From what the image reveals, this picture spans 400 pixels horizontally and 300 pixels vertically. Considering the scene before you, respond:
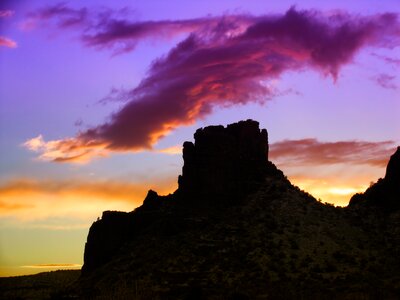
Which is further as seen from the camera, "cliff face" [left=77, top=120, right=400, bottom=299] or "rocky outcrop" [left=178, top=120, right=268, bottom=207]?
"rocky outcrop" [left=178, top=120, right=268, bottom=207]

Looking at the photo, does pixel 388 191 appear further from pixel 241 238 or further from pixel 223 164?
pixel 223 164

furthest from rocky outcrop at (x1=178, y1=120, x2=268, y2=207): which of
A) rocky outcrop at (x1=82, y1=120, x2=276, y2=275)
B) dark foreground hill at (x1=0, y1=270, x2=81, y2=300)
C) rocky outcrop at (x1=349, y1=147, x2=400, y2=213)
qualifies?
dark foreground hill at (x1=0, y1=270, x2=81, y2=300)

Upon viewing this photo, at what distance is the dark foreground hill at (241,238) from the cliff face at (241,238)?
16 cm

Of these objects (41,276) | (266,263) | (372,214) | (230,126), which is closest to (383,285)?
(266,263)

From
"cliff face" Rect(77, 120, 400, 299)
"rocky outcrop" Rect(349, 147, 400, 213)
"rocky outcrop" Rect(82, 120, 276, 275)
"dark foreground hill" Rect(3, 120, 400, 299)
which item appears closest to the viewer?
"dark foreground hill" Rect(3, 120, 400, 299)

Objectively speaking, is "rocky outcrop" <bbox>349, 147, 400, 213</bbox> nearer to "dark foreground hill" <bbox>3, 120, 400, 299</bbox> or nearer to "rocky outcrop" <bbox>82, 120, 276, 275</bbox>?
"dark foreground hill" <bbox>3, 120, 400, 299</bbox>

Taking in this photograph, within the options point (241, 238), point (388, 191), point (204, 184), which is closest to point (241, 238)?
point (241, 238)

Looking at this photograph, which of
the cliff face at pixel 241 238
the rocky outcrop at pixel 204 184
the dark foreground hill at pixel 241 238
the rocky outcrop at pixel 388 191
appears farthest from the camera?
the rocky outcrop at pixel 204 184

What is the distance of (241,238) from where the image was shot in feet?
312

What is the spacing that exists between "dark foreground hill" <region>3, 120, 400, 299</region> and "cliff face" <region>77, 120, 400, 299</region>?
6.4 inches

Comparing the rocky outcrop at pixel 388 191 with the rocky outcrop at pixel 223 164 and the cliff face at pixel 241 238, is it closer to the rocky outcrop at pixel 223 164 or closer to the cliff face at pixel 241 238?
the cliff face at pixel 241 238

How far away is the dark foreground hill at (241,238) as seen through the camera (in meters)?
83.6

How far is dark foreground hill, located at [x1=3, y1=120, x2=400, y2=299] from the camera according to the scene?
83625mm

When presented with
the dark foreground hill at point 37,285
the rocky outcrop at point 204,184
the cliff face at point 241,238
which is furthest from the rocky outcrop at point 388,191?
the dark foreground hill at point 37,285
